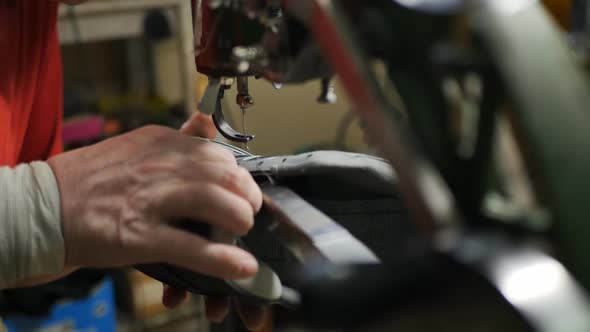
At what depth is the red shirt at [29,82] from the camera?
0.73 meters

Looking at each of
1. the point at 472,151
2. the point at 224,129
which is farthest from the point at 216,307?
the point at 472,151

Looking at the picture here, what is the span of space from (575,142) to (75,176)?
13.4 inches

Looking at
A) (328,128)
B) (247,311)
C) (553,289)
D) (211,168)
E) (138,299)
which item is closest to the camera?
(553,289)

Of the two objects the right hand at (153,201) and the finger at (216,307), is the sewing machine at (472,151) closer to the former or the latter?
the right hand at (153,201)

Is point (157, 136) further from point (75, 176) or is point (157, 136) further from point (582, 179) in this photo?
point (582, 179)

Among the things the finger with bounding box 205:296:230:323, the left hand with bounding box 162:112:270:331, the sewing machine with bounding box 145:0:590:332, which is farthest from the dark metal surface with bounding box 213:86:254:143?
the sewing machine with bounding box 145:0:590:332

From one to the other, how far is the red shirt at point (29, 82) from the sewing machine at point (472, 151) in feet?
1.47

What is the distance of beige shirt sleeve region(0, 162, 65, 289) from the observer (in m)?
0.48

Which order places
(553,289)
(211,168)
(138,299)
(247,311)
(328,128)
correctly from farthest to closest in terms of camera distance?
(138,299) → (328,128) → (247,311) → (211,168) → (553,289)

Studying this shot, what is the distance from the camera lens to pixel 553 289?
31cm

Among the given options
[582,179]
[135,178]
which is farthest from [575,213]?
[135,178]

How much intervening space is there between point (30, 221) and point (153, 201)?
0.10m

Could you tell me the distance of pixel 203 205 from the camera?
0.43 metres

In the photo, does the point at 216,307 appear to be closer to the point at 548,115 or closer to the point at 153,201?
the point at 153,201
